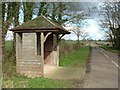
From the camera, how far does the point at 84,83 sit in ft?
39.2

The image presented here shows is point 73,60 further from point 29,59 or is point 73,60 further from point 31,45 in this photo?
point 29,59

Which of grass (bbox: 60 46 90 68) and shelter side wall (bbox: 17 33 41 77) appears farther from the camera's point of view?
grass (bbox: 60 46 90 68)


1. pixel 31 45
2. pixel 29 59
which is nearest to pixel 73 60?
pixel 31 45

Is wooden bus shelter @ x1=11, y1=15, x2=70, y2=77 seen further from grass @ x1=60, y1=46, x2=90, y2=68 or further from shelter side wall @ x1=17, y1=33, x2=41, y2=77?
grass @ x1=60, y1=46, x2=90, y2=68

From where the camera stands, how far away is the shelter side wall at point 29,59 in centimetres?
1399

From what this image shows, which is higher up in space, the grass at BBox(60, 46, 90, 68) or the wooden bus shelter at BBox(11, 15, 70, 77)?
the wooden bus shelter at BBox(11, 15, 70, 77)

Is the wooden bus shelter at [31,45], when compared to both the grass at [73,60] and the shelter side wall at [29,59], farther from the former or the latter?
the grass at [73,60]

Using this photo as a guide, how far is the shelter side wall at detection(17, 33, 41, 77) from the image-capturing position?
45.9 ft

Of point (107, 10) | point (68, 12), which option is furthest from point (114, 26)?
point (68, 12)

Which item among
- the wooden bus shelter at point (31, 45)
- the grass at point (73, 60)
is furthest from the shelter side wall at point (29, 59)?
the grass at point (73, 60)

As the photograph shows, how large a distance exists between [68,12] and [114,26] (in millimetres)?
30252

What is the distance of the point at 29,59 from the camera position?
14195 mm

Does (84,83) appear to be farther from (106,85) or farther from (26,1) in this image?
(26,1)

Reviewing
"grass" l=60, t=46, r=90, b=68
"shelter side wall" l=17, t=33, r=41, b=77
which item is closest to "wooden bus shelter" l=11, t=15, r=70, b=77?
"shelter side wall" l=17, t=33, r=41, b=77
